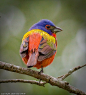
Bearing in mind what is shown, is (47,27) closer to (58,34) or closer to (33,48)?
(33,48)

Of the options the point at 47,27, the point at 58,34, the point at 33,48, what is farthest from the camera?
the point at 58,34

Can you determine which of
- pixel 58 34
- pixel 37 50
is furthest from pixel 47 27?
pixel 58 34

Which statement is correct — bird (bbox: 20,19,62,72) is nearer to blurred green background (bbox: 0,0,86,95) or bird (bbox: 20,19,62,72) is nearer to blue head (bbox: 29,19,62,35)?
blue head (bbox: 29,19,62,35)

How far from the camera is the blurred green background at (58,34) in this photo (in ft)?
23.2

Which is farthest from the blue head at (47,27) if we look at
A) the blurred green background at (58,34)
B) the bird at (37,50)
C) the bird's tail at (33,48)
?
the blurred green background at (58,34)

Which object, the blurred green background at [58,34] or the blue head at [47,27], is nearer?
the blue head at [47,27]

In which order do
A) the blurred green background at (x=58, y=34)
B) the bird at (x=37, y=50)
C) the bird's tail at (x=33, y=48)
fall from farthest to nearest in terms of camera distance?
the blurred green background at (x=58, y=34)
the bird at (x=37, y=50)
the bird's tail at (x=33, y=48)

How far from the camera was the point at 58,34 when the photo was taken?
8398mm

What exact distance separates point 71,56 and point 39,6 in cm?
304

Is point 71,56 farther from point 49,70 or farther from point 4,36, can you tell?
point 4,36

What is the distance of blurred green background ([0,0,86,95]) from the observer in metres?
7.07

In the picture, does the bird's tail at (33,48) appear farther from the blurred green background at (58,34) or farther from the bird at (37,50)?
the blurred green background at (58,34)

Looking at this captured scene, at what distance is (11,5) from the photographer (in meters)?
7.98

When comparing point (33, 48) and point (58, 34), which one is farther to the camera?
point (58, 34)
